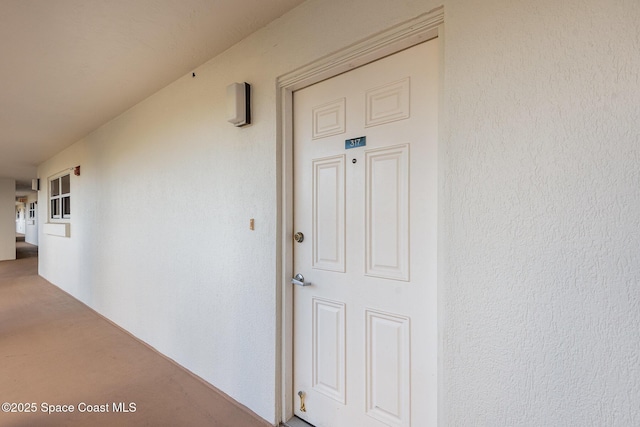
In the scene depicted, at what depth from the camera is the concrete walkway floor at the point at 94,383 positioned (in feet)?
6.36

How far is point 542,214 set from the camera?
1.00 metres

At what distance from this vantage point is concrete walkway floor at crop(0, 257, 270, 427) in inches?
76.4

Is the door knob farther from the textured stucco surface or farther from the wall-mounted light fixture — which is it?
the wall-mounted light fixture

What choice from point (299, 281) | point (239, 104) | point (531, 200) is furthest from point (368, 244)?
point (239, 104)

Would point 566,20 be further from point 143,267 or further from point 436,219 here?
point 143,267

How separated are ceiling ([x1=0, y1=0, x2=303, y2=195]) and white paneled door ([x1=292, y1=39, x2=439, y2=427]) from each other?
68 cm

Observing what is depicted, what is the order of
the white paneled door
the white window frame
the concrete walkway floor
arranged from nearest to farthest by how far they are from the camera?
the white paneled door < the concrete walkway floor < the white window frame

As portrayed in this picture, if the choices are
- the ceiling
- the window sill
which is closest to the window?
the window sill

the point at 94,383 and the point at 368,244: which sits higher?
the point at 368,244

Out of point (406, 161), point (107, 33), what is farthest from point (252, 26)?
point (406, 161)

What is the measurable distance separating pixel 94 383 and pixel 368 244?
2.38 meters

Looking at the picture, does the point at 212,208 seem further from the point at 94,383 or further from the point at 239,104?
the point at 94,383

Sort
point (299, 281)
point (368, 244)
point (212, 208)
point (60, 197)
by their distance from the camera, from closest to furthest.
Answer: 1. point (368, 244)
2. point (299, 281)
3. point (212, 208)
4. point (60, 197)

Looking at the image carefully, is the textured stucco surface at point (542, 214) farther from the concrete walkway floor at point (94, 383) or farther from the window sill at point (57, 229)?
the window sill at point (57, 229)
